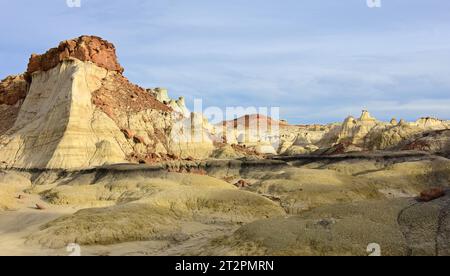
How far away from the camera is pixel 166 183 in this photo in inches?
1247

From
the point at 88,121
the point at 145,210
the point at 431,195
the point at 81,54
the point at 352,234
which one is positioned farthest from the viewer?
the point at 81,54

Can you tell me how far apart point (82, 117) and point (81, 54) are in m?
8.50

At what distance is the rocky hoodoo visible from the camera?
143 feet

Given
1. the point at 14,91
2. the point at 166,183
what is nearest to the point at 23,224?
the point at 166,183

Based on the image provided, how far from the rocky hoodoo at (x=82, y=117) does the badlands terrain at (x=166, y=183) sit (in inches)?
5.2

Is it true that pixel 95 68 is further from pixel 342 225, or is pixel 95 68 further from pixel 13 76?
pixel 342 225

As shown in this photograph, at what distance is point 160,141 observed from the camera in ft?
169

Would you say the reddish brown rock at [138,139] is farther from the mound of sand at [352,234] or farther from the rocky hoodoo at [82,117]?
the mound of sand at [352,234]

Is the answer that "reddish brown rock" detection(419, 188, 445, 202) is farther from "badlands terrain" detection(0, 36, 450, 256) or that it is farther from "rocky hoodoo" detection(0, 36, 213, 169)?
"rocky hoodoo" detection(0, 36, 213, 169)

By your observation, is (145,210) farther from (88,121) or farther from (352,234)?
(88,121)

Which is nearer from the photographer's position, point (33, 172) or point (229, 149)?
point (33, 172)
